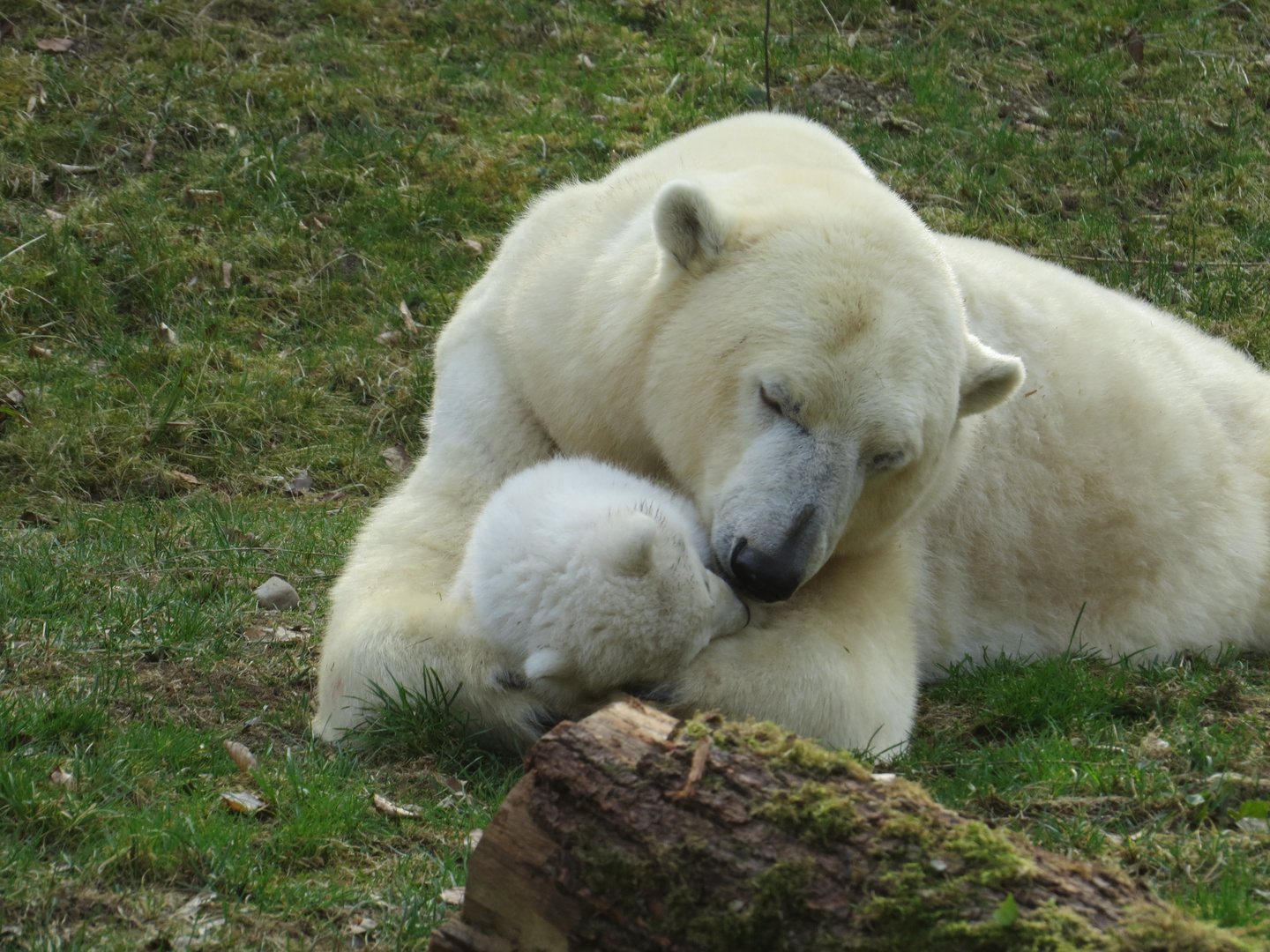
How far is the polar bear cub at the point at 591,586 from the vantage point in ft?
10.3

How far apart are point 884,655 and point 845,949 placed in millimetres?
1774

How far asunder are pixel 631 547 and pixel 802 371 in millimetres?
745

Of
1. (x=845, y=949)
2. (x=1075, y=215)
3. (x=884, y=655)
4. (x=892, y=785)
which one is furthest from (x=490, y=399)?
(x=1075, y=215)

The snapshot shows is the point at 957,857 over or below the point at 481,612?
over

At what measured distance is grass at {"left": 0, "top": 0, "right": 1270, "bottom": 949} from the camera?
9.84 ft

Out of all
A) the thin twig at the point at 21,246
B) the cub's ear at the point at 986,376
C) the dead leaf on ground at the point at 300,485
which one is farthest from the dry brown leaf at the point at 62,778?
the thin twig at the point at 21,246

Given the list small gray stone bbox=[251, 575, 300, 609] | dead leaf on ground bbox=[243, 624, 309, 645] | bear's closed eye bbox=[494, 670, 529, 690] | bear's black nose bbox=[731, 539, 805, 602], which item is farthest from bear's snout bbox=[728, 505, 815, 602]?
small gray stone bbox=[251, 575, 300, 609]

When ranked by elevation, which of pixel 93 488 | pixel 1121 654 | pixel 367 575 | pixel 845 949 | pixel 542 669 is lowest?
pixel 93 488

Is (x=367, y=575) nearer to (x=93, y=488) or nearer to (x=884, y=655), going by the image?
(x=884, y=655)

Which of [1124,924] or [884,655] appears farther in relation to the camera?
[884,655]

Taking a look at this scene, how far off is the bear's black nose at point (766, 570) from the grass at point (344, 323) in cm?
69

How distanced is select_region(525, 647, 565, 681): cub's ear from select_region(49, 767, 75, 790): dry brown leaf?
1176mm

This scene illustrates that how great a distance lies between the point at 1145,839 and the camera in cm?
296

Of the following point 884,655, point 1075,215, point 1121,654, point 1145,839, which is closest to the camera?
point 1145,839
